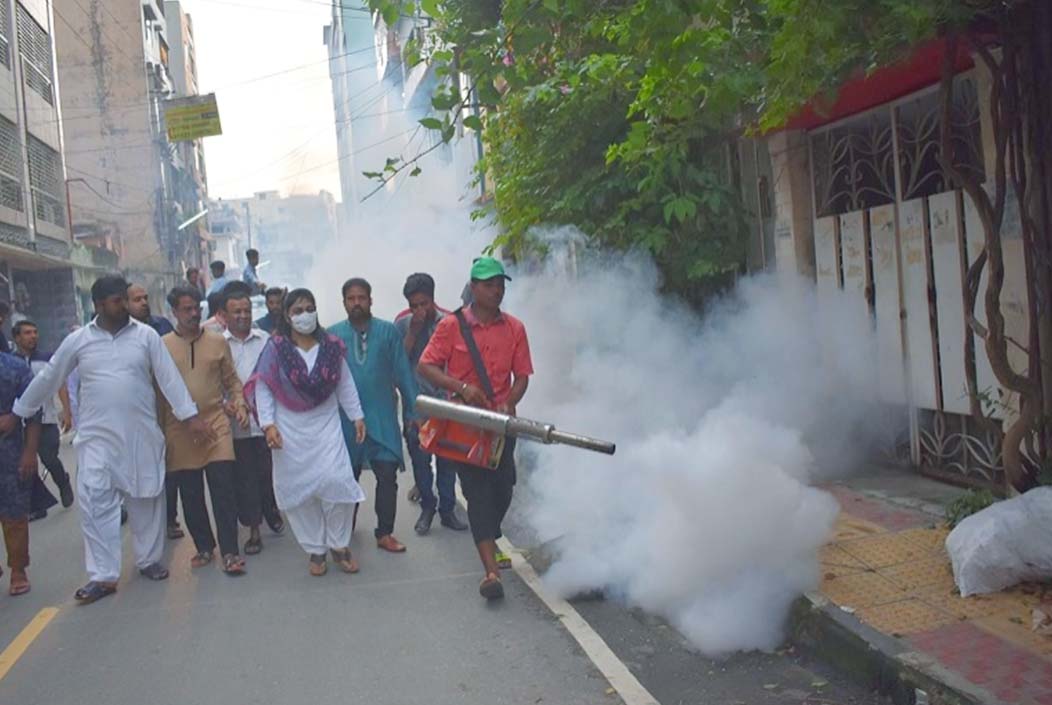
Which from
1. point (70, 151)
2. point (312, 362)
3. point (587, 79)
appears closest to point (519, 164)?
point (587, 79)

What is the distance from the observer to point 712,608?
4879 millimetres

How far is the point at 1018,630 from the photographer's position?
4.45 meters

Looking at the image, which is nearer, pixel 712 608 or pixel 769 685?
pixel 769 685

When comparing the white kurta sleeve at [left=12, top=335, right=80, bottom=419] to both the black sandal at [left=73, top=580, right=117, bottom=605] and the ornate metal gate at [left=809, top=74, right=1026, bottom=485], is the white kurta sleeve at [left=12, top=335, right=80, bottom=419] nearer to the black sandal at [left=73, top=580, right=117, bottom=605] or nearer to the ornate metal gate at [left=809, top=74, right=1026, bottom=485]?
the black sandal at [left=73, top=580, right=117, bottom=605]

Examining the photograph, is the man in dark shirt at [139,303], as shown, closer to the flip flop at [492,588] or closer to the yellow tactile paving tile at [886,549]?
the flip flop at [492,588]

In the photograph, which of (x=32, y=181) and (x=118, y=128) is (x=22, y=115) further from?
(x=118, y=128)

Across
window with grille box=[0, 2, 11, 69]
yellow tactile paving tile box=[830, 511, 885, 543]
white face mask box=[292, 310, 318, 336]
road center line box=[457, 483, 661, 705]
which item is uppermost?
→ window with grille box=[0, 2, 11, 69]

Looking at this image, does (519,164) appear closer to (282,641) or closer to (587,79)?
(587,79)

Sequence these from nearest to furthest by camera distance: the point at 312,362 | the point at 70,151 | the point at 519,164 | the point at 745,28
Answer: the point at 745,28 < the point at 312,362 < the point at 519,164 < the point at 70,151

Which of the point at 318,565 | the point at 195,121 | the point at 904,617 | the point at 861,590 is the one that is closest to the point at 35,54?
the point at 195,121

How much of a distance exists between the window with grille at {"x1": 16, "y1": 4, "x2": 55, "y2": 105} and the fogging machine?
21661 millimetres

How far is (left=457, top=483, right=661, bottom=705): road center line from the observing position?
14.1 ft

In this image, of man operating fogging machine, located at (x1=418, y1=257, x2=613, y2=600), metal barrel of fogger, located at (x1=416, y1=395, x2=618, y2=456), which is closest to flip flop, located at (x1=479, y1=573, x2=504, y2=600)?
man operating fogging machine, located at (x1=418, y1=257, x2=613, y2=600)

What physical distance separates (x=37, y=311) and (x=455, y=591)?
23.5 m
